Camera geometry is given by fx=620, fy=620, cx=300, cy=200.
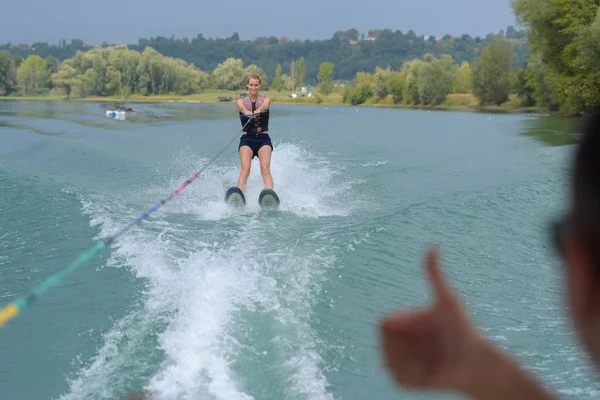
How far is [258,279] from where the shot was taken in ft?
15.9

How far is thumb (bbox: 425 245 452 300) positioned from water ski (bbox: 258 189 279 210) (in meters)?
7.04

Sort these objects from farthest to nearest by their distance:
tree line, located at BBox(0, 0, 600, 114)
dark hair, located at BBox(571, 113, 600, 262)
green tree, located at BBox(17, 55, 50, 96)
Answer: green tree, located at BBox(17, 55, 50, 96) → tree line, located at BBox(0, 0, 600, 114) → dark hair, located at BBox(571, 113, 600, 262)

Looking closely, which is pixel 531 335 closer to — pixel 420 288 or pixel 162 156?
pixel 420 288

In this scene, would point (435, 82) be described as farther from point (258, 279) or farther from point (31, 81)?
point (258, 279)

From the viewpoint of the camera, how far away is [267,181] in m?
8.22

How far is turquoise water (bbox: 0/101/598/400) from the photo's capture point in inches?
131

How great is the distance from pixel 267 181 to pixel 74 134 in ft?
47.1

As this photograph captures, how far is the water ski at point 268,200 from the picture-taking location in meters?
7.78

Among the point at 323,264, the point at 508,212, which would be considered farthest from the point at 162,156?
the point at 323,264

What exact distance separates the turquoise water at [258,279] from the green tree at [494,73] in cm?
4120

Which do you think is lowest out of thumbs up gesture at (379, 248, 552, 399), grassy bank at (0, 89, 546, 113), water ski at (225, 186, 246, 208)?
water ski at (225, 186, 246, 208)

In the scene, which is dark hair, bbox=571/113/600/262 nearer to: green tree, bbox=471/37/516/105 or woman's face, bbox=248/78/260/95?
woman's face, bbox=248/78/260/95

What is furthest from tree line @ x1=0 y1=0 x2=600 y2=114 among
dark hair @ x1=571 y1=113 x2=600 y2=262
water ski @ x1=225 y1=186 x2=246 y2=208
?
dark hair @ x1=571 y1=113 x2=600 y2=262

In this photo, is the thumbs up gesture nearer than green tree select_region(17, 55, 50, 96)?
Yes
